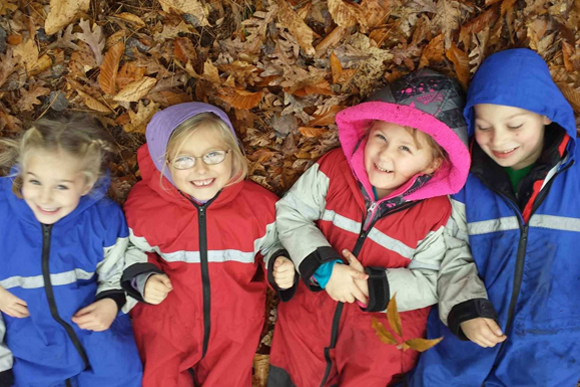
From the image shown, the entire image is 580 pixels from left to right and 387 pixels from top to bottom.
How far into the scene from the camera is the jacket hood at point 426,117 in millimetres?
2586

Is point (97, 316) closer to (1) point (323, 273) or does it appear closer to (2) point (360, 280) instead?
(1) point (323, 273)

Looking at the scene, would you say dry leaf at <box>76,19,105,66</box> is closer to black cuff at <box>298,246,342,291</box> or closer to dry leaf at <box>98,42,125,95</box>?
dry leaf at <box>98,42,125,95</box>

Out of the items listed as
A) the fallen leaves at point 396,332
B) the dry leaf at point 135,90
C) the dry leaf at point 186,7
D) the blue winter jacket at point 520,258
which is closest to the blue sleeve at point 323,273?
the fallen leaves at point 396,332

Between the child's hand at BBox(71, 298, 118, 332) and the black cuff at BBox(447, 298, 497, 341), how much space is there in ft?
6.81

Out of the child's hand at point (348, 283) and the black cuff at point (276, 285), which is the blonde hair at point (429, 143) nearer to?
the child's hand at point (348, 283)

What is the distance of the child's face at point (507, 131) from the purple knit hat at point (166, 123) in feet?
4.85

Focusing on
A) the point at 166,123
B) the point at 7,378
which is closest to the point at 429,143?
the point at 166,123

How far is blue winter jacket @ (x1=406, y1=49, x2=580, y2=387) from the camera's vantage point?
2543 millimetres

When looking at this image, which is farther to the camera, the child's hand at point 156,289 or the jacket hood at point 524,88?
the child's hand at point 156,289

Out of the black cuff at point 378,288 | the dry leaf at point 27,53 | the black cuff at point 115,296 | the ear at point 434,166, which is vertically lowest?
the black cuff at point 378,288

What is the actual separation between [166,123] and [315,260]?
1.22 m

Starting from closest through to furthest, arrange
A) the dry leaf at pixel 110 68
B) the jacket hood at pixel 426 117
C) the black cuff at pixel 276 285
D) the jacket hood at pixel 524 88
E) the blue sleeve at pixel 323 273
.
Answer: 1. the jacket hood at pixel 524 88
2. the jacket hood at pixel 426 117
3. the dry leaf at pixel 110 68
4. the blue sleeve at pixel 323 273
5. the black cuff at pixel 276 285

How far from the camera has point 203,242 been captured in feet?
9.55

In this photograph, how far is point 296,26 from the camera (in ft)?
8.89
